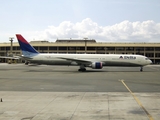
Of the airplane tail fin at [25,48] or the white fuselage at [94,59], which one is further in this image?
the airplane tail fin at [25,48]

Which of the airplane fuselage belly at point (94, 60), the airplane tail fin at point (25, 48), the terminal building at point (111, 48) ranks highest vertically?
the terminal building at point (111, 48)

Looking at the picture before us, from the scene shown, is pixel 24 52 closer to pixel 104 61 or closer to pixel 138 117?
pixel 104 61

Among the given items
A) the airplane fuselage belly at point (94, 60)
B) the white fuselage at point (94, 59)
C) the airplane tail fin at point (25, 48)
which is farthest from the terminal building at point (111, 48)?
the airplane fuselage belly at point (94, 60)

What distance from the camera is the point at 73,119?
9.98 m

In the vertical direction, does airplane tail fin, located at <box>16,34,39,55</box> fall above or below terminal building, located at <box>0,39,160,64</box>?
below

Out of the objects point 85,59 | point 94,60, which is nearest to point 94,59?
point 94,60

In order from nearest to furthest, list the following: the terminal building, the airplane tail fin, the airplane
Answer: the airplane < the airplane tail fin < the terminal building

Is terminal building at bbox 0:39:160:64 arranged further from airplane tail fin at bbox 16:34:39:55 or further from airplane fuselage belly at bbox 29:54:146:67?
airplane fuselage belly at bbox 29:54:146:67

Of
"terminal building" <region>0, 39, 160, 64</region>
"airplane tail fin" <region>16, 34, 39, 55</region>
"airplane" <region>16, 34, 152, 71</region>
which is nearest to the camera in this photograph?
"airplane" <region>16, 34, 152, 71</region>

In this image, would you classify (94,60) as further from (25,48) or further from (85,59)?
(25,48)

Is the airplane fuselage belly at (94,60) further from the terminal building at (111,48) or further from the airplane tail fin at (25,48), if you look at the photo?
the terminal building at (111,48)

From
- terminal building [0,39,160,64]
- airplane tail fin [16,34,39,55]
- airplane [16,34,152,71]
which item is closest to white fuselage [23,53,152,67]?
airplane [16,34,152,71]

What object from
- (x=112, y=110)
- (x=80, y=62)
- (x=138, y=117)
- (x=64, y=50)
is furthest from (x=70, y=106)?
(x=64, y=50)

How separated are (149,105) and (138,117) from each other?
2816mm
